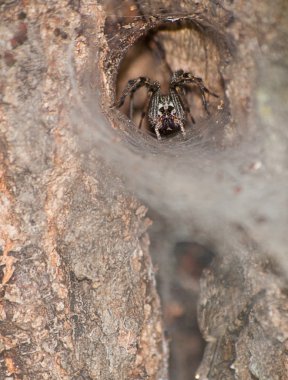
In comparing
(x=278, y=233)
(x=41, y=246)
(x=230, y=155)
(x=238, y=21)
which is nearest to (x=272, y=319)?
(x=278, y=233)

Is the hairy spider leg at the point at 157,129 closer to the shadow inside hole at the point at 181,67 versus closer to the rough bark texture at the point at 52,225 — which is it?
the shadow inside hole at the point at 181,67

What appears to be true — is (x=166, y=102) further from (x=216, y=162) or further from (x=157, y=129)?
(x=216, y=162)

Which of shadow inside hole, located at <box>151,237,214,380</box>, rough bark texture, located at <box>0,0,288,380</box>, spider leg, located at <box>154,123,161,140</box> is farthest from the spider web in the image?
spider leg, located at <box>154,123,161,140</box>

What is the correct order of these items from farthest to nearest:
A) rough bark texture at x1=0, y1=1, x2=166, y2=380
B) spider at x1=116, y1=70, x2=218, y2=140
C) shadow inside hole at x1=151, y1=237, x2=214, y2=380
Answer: spider at x1=116, y1=70, x2=218, y2=140 → shadow inside hole at x1=151, y1=237, x2=214, y2=380 → rough bark texture at x1=0, y1=1, x2=166, y2=380

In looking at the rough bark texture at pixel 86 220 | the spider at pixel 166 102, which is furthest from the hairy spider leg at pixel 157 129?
the rough bark texture at pixel 86 220

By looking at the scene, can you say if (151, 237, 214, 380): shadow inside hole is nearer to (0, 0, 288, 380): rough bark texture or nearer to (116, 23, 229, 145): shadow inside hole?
(0, 0, 288, 380): rough bark texture

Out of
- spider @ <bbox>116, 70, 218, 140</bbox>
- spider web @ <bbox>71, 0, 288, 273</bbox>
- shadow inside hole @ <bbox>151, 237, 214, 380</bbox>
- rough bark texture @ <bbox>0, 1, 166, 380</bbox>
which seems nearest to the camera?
rough bark texture @ <bbox>0, 1, 166, 380</bbox>

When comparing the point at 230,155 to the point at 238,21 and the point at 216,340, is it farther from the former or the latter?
the point at 216,340
